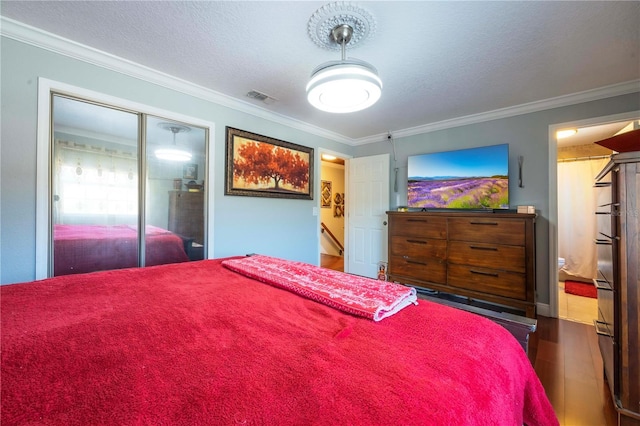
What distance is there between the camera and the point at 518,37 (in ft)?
6.17

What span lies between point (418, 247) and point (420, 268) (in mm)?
277

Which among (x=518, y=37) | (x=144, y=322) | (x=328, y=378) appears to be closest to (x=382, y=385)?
(x=328, y=378)

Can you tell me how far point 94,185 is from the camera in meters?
2.16

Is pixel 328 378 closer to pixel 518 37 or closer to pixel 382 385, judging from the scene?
pixel 382 385

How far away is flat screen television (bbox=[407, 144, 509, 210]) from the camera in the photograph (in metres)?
3.14

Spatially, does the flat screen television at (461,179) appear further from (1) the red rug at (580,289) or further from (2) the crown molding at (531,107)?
(1) the red rug at (580,289)

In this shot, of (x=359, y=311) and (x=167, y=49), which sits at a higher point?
(x=167, y=49)

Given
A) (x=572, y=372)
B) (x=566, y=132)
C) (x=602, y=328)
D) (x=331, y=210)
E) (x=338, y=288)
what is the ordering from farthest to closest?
(x=331, y=210) < (x=566, y=132) < (x=572, y=372) < (x=602, y=328) < (x=338, y=288)

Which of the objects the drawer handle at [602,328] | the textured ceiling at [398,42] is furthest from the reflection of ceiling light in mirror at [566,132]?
the drawer handle at [602,328]

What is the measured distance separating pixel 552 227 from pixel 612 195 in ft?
5.67

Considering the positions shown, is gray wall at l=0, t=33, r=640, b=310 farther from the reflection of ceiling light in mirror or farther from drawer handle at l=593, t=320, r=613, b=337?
drawer handle at l=593, t=320, r=613, b=337

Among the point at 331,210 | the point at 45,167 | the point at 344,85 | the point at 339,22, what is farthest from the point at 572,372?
the point at 331,210

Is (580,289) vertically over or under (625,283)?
under

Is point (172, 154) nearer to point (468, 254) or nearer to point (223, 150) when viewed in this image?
point (223, 150)
